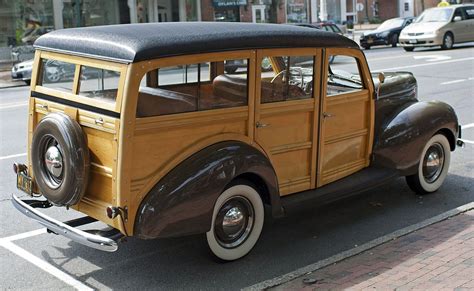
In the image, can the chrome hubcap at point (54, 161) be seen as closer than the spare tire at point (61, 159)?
No

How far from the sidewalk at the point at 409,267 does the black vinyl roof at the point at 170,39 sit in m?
1.84

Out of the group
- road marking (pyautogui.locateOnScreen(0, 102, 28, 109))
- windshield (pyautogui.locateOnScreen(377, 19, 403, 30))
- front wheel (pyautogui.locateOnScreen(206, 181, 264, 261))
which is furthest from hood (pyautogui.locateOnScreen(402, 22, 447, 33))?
front wheel (pyautogui.locateOnScreen(206, 181, 264, 261))

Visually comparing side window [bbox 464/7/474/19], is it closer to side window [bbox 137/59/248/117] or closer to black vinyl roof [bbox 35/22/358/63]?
black vinyl roof [bbox 35/22/358/63]

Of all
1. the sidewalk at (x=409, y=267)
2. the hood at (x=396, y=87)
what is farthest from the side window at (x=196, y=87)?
the hood at (x=396, y=87)

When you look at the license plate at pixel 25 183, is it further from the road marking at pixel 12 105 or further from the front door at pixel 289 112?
the road marking at pixel 12 105

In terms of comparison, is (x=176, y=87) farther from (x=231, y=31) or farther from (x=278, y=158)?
(x=278, y=158)

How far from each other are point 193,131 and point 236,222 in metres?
0.84

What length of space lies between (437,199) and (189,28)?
336 centimetres

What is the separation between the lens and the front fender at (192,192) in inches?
167

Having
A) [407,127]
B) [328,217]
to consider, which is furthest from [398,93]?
[328,217]

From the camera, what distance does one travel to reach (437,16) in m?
26.1

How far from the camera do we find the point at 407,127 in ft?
20.0

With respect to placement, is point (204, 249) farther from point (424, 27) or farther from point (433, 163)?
point (424, 27)

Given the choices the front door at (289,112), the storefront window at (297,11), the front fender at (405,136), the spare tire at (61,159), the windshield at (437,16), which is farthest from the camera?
the storefront window at (297,11)
